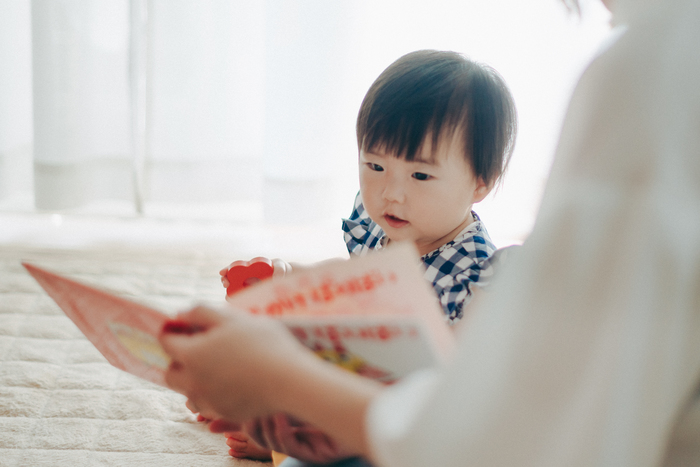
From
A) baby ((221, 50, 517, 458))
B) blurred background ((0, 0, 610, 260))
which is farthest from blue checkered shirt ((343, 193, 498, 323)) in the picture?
blurred background ((0, 0, 610, 260))

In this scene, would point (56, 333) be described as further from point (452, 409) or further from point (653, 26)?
point (653, 26)

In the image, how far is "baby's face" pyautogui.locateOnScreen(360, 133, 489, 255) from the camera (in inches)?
29.9

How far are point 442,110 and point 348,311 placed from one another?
36cm

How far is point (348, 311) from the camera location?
18.9 inches

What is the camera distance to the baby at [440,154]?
29.4 inches

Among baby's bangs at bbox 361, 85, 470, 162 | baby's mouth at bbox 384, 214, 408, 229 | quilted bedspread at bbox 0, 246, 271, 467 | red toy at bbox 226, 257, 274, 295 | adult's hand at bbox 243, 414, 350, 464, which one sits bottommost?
quilted bedspread at bbox 0, 246, 271, 467

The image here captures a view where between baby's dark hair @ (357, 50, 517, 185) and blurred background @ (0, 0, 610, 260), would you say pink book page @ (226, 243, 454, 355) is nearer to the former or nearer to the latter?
baby's dark hair @ (357, 50, 517, 185)

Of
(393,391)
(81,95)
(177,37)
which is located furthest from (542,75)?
(393,391)

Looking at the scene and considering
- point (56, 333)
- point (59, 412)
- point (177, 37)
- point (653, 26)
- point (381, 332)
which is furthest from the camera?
point (177, 37)

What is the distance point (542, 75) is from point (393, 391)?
1475 mm

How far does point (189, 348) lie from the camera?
46 cm

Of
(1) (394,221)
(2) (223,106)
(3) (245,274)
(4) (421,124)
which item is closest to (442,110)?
(4) (421,124)

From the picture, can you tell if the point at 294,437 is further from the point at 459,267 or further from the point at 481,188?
the point at 481,188

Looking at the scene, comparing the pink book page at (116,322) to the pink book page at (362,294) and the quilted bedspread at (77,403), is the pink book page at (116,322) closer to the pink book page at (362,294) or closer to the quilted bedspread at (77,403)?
the pink book page at (362,294)
